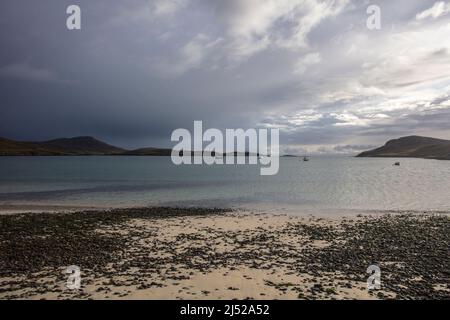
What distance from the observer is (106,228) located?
72.4ft

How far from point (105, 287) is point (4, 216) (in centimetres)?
2093

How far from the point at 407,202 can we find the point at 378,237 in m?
22.1

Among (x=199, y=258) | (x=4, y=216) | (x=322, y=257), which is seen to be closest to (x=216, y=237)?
(x=199, y=258)

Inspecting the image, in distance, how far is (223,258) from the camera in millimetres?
15016

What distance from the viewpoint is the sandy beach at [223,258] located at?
11.2 m

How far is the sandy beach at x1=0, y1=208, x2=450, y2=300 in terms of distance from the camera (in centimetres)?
1124

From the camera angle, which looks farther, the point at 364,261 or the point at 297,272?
the point at 364,261

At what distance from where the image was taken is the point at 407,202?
37469 millimetres

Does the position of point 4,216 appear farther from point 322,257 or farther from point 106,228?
point 322,257
